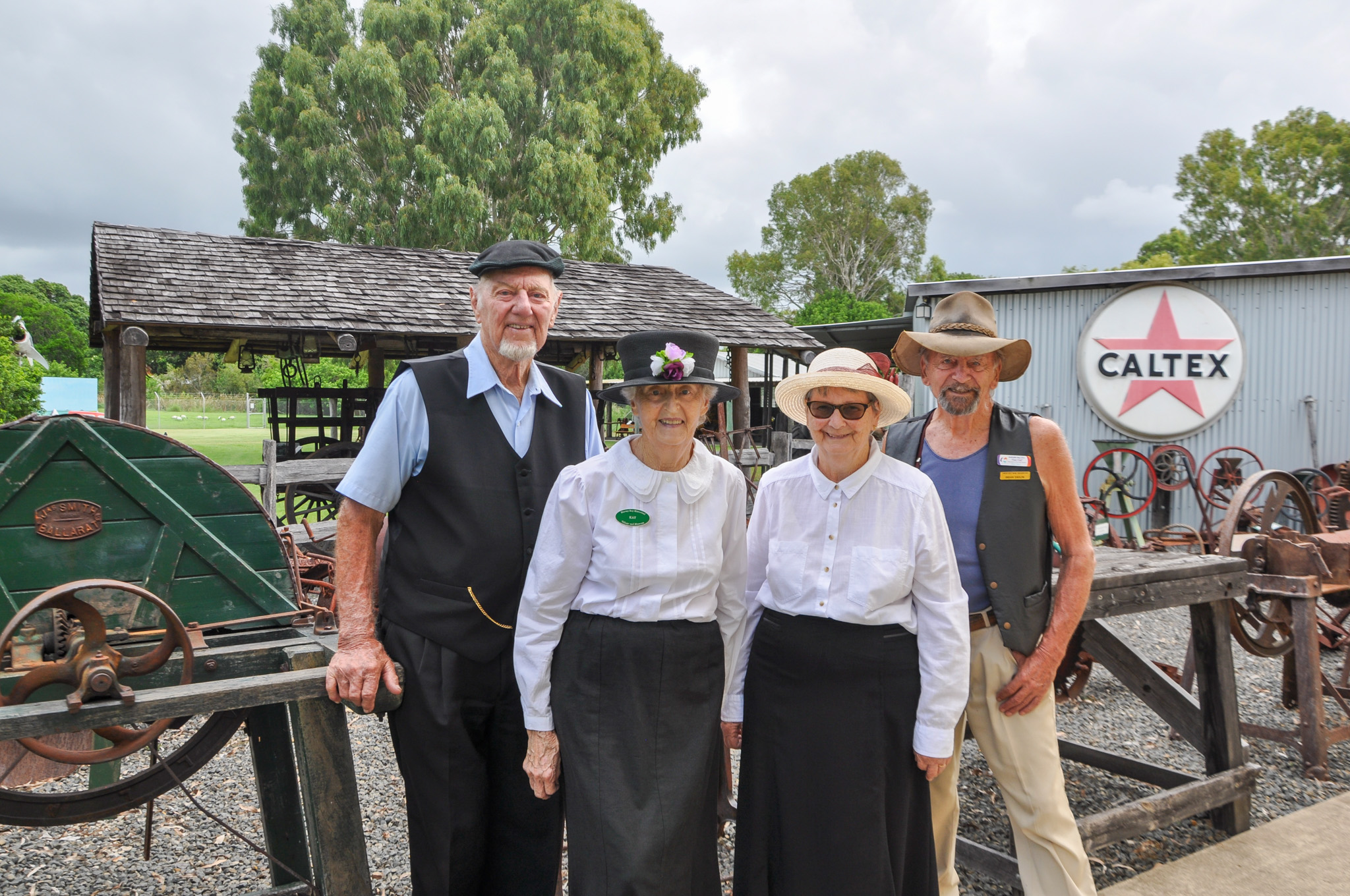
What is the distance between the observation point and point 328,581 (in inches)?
206

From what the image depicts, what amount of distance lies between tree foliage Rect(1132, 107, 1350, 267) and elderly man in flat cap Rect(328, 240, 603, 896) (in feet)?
95.9

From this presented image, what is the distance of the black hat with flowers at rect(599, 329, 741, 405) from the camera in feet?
6.63

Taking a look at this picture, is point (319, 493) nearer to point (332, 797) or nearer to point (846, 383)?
point (332, 797)

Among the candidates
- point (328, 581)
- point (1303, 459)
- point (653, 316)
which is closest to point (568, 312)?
point (653, 316)

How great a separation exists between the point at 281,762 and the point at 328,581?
2694 mm

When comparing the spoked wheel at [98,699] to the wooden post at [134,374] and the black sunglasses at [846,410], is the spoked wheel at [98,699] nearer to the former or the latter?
the black sunglasses at [846,410]

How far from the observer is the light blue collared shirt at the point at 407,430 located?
2.13 meters

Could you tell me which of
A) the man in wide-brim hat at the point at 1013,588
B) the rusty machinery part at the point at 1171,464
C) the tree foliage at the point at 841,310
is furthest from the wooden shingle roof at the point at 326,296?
the tree foliage at the point at 841,310

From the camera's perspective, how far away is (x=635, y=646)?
6.55 ft

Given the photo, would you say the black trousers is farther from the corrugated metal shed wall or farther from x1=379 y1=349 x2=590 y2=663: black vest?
the corrugated metal shed wall

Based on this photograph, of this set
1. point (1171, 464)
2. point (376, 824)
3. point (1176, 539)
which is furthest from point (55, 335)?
point (1176, 539)

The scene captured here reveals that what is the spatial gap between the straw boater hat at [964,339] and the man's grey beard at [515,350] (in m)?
1.15

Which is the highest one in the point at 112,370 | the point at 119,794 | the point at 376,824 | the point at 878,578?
the point at 112,370

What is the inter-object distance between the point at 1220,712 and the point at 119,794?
3899 millimetres
